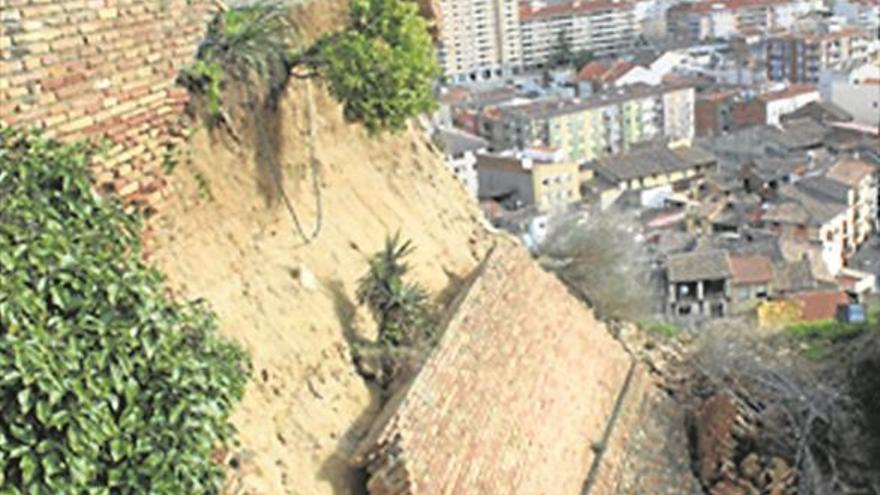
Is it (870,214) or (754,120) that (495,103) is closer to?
(754,120)

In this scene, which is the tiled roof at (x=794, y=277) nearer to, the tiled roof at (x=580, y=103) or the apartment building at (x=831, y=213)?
the apartment building at (x=831, y=213)

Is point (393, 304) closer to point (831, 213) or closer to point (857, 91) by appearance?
point (831, 213)

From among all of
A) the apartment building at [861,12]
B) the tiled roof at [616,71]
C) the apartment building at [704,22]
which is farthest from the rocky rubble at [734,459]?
the apartment building at [704,22]

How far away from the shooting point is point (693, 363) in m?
14.1

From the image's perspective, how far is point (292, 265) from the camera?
9633 millimetres

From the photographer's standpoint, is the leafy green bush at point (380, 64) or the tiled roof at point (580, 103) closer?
the leafy green bush at point (380, 64)

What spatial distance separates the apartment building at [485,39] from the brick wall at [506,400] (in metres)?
83.4

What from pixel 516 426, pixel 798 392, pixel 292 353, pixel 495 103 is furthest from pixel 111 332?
pixel 495 103

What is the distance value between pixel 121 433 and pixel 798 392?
28.8 feet

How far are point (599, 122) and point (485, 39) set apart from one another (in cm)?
3246

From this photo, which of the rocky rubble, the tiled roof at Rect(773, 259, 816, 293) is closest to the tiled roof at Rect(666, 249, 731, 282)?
the tiled roof at Rect(773, 259, 816, 293)

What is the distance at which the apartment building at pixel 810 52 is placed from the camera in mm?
80125

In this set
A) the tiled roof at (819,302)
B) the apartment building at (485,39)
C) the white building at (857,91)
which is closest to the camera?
the tiled roof at (819,302)

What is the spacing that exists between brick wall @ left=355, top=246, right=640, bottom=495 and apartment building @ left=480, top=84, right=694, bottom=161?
5123cm
